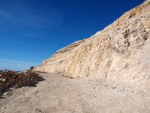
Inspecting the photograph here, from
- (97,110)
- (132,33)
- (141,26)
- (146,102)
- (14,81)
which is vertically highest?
(141,26)

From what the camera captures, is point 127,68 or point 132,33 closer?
point 127,68

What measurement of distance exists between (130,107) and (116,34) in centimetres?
1013

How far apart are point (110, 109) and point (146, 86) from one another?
123 inches

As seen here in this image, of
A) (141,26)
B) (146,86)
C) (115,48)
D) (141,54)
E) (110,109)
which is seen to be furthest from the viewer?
(115,48)

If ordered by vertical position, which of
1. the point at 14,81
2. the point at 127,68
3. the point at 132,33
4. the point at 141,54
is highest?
the point at 132,33

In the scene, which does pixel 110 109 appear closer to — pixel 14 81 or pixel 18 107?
pixel 18 107

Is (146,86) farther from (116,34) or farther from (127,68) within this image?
(116,34)

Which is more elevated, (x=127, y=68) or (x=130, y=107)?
(x=127, y=68)

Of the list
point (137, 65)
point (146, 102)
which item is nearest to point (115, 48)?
point (137, 65)

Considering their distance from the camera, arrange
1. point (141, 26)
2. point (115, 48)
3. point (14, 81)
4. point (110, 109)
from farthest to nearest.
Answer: point (115, 48), point (141, 26), point (14, 81), point (110, 109)

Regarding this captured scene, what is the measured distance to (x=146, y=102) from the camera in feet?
13.3

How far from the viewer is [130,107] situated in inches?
152

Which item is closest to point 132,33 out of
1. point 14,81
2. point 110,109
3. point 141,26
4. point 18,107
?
point 141,26

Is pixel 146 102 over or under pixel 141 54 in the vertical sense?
under
